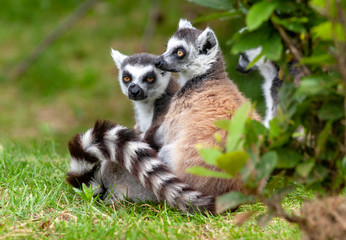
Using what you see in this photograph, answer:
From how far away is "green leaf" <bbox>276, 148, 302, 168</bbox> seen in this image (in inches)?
84.9

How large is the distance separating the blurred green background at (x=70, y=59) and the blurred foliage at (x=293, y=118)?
531cm

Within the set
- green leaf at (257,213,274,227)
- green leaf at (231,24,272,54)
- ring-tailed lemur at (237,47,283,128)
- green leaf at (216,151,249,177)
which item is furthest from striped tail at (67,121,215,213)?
ring-tailed lemur at (237,47,283,128)

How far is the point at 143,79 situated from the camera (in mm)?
4488

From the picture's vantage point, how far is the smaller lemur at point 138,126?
11.3 ft

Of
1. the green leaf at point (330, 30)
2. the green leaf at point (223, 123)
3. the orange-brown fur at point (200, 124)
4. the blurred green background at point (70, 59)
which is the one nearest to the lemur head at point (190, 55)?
the orange-brown fur at point (200, 124)

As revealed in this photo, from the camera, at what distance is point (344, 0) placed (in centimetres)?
200

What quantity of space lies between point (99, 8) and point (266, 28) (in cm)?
992

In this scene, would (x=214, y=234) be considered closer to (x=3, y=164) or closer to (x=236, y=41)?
(x=236, y=41)

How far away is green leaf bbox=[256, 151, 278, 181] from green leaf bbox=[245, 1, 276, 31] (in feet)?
1.70

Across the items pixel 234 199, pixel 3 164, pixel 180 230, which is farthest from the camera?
pixel 3 164

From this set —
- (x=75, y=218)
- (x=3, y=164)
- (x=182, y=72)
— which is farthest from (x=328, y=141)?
(x=3, y=164)

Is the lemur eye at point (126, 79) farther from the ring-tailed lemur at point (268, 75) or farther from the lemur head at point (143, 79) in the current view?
the ring-tailed lemur at point (268, 75)

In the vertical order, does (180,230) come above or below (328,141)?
below

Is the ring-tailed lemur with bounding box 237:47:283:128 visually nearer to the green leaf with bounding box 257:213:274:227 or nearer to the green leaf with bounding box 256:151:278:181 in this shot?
the green leaf with bounding box 257:213:274:227
